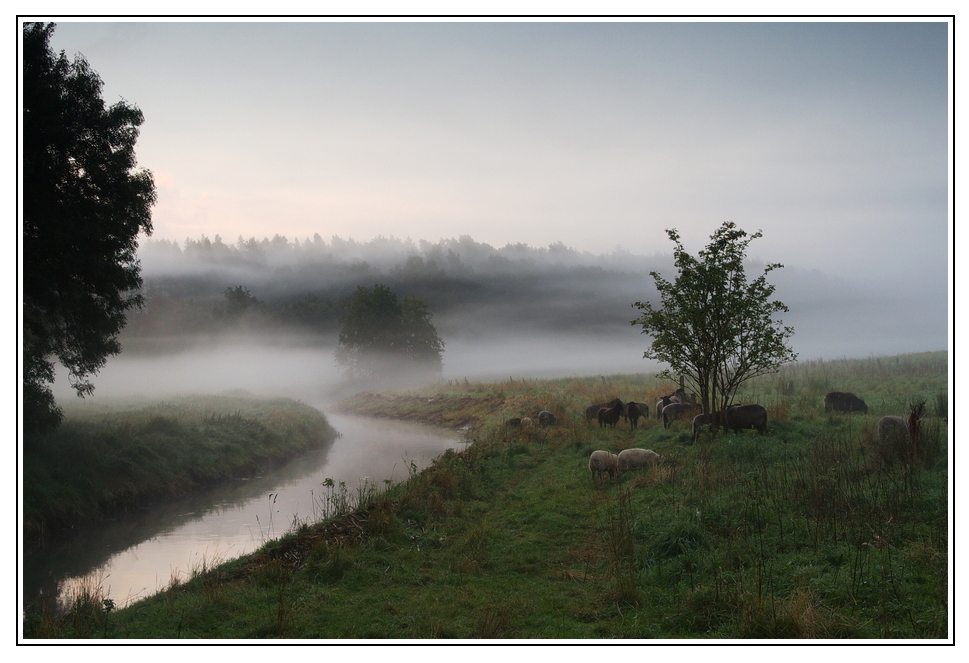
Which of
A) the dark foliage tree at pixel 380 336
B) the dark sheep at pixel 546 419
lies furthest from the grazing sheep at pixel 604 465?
the dark foliage tree at pixel 380 336

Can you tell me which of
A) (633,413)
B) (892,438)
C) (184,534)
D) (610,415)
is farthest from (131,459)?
(892,438)

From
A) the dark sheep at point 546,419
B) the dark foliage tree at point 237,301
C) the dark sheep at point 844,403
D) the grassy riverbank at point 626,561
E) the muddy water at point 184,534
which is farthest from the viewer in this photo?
the dark foliage tree at point 237,301

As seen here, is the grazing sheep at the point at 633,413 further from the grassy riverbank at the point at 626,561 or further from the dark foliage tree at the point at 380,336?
the dark foliage tree at the point at 380,336

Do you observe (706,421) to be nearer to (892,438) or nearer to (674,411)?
(674,411)

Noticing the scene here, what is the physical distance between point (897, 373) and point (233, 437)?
29.1 metres

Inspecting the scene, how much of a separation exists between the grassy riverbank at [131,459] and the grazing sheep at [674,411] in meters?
15.6

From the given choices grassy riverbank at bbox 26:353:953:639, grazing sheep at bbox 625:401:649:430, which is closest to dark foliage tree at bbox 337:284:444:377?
grazing sheep at bbox 625:401:649:430

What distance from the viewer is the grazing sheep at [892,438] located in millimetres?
10094

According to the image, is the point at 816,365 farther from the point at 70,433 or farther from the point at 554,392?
the point at 70,433

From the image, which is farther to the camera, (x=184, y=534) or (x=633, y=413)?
(x=633, y=413)

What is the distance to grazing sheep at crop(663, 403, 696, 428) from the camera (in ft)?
60.3

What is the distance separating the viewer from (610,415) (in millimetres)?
20484

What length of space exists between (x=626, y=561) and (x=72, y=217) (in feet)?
54.2

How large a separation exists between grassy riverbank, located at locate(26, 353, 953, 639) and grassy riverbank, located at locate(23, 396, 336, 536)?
815 centimetres
